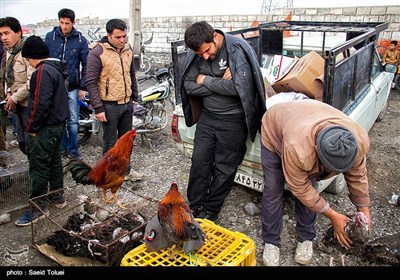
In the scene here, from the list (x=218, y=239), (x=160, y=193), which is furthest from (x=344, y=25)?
(x=218, y=239)

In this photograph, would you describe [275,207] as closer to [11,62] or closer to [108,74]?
[108,74]

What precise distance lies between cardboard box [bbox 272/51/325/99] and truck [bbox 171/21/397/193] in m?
0.27

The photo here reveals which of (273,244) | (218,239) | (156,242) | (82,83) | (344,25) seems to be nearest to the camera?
(156,242)

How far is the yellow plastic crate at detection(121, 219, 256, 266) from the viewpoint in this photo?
2.78 meters

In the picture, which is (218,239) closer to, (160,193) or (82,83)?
(160,193)

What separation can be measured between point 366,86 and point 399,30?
260 inches

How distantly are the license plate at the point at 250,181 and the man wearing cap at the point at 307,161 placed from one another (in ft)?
2.17

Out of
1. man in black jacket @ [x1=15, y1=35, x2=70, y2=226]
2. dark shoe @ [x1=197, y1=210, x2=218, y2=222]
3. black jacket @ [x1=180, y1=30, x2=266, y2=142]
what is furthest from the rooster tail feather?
black jacket @ [x1=180, y1=30, x2=266, y2=142]

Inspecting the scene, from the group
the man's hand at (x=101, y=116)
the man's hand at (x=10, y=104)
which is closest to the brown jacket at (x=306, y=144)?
the man's hand at (x=101, y=116)

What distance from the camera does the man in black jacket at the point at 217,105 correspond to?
11.4 feet

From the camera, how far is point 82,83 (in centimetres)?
539

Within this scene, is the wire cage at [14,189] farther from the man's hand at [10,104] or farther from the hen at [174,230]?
the hen at [174,230]

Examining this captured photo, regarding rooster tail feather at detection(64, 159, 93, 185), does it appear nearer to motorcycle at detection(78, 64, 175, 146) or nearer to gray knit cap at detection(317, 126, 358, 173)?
motorcycle at detection(78, 64, 175, 146)

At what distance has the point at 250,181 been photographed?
4.09 m
